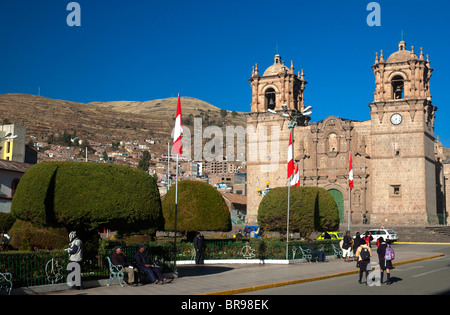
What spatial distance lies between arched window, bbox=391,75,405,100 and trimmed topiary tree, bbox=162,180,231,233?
1292 inches

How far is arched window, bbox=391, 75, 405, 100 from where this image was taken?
5484 cm

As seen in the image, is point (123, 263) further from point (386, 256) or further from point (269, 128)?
point (269, 128)

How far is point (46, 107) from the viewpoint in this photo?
6560 inches

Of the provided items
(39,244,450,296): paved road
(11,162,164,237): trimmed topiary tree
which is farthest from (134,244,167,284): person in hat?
(11,162,164,237): trimmed topiary tree

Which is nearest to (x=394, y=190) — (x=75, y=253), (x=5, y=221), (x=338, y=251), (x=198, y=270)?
(x=338, y=251)

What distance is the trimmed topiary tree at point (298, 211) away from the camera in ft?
98.3

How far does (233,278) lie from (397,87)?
42.2m

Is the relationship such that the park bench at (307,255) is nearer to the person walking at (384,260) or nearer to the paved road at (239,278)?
the paved road at (239,278)

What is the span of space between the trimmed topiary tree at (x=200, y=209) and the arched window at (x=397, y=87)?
3281 centimetres

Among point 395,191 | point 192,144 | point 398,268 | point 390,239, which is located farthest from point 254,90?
point 192,144

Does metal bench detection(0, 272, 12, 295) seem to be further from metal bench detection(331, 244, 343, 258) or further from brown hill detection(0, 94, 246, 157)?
brown hill detection(0, 94, 246, 157)

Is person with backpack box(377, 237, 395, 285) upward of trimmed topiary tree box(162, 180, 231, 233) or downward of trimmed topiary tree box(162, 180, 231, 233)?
downward

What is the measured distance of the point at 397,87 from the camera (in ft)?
183

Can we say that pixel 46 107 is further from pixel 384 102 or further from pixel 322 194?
pixel 322 194
